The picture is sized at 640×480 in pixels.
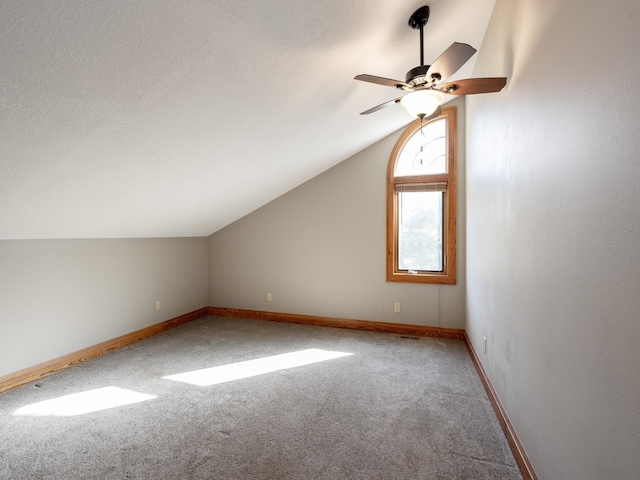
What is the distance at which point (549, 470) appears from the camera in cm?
133

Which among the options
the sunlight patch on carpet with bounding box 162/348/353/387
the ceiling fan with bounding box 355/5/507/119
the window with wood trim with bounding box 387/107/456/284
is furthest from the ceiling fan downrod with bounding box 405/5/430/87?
the sunlight patch on carpet with bounding box 162/348/353/387

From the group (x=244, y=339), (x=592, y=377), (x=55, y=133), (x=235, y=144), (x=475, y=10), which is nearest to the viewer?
(x=592, y=377)

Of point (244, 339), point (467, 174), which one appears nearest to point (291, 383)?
point (244, 339)

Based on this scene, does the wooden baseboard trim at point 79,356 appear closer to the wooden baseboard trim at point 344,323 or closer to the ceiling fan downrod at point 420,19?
the wooden baseboard trim at point 344,323

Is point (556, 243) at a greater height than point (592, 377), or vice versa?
point (556, 243)

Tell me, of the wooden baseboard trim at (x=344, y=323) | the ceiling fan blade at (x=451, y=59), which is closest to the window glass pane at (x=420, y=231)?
the wooden baseboard trim at (x=344, y=323)

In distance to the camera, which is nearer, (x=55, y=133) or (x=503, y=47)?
(x=55, y=133)

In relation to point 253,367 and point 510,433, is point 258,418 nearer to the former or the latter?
point 253,367

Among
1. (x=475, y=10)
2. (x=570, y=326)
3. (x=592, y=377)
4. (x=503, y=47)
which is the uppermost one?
(x=475, y=10)

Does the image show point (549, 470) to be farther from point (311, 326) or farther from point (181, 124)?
point (311, 326)

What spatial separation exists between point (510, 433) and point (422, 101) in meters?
2.04

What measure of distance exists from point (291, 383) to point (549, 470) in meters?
1.80

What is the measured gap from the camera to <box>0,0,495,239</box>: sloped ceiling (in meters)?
1.31

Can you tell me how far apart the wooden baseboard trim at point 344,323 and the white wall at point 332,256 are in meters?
0.07
